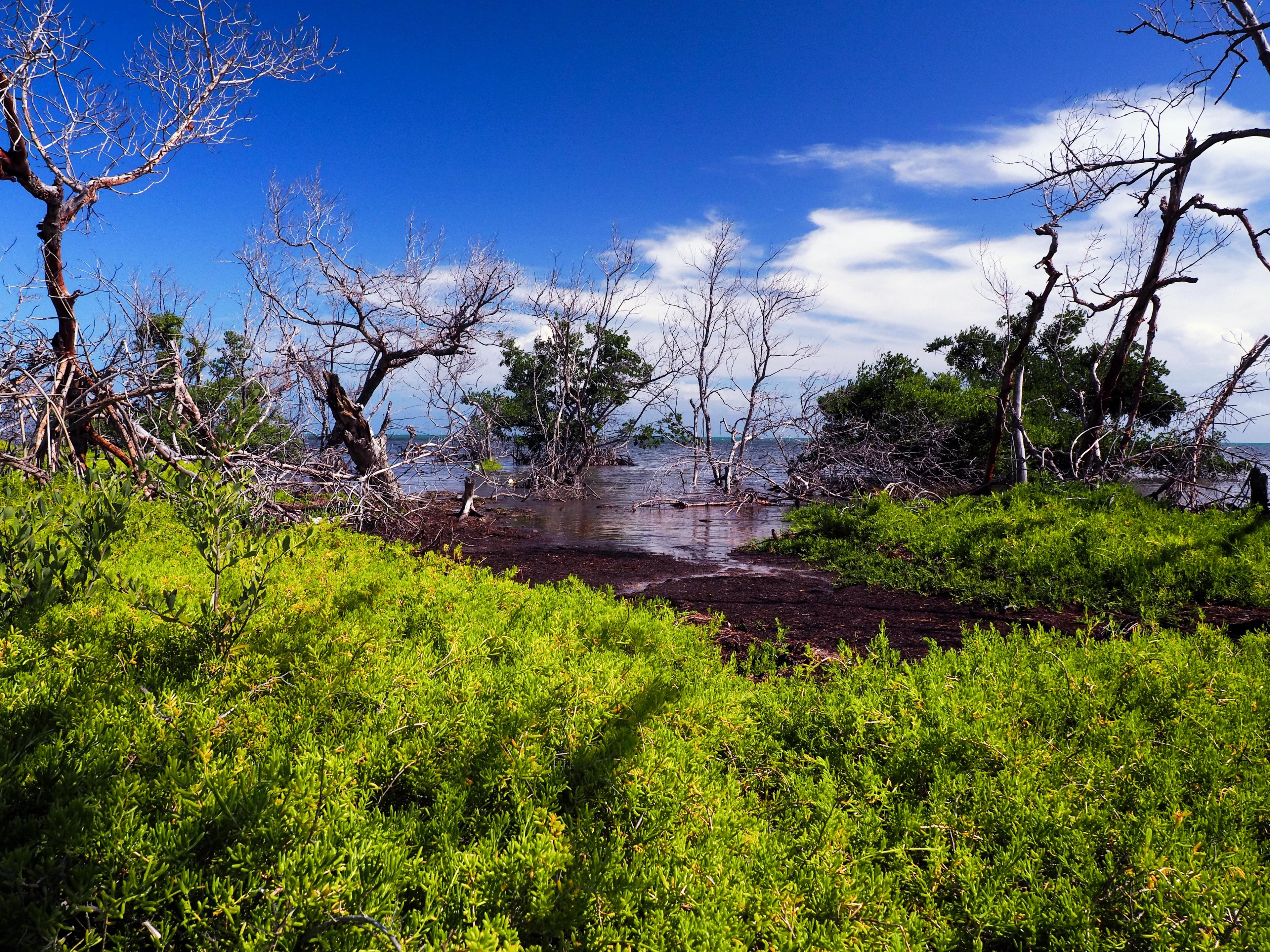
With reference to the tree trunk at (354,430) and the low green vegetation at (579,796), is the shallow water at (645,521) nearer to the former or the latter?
the tree trunk at (354,430)

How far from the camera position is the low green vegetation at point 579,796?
202 centimetres

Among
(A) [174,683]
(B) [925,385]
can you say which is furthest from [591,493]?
(A) [174,683]

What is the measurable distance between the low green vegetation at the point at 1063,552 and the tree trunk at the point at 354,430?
850 centimetres

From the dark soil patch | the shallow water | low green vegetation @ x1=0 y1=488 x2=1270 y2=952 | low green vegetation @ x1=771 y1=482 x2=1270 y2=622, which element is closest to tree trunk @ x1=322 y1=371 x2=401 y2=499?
the shallow water

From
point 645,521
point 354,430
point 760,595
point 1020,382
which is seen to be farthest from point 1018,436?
point 354,430

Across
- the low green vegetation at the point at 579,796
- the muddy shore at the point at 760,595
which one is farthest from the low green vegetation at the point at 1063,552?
the low green vegetation at the point at 579,796

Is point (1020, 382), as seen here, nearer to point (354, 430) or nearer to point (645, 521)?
point (645, 521)

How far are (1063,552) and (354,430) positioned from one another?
40.6ft

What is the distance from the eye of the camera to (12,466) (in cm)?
754

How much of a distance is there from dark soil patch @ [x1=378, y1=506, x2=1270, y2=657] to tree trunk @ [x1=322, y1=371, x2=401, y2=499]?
91.8 inches

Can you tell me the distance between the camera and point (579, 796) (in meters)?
2.75

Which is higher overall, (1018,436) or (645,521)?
(1018,436)

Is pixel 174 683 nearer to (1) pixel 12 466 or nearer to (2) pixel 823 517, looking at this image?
(1) pixel 12 466

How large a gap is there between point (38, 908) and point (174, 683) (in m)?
1.52
